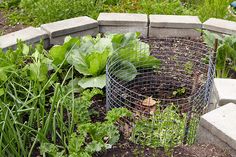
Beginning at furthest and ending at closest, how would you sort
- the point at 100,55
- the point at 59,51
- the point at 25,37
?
the point at 25,37 → the point at 59,51 → the point at 100,55

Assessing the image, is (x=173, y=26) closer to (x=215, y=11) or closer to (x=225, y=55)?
(x=215, y=11)

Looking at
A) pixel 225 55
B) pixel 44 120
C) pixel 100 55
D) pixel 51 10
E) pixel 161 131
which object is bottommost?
pixel 161 131

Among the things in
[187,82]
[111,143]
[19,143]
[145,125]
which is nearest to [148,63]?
[187,82]

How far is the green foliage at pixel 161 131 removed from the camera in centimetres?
251

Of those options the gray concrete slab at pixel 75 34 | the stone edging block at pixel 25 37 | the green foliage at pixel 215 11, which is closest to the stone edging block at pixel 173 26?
the green foliage at pixel 215 11

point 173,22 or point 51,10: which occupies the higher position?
point 51,10

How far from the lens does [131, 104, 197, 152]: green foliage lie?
2512mm

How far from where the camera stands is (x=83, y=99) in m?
2.44

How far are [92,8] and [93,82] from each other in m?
1.64

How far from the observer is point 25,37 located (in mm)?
3480

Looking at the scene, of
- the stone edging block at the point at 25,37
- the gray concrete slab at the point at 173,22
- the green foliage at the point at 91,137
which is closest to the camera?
the green foliage at the point at 91,137

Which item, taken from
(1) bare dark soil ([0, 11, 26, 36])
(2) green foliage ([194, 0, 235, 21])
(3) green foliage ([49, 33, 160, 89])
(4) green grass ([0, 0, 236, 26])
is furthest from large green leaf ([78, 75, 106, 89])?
(2) green foliage ([194, 0, 235, 21])

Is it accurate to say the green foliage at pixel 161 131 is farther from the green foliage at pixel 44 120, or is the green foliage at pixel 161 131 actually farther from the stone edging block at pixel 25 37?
the stone edging block at pixel 25 37

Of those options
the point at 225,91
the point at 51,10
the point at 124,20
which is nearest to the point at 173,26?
the point at 124,20
